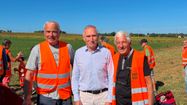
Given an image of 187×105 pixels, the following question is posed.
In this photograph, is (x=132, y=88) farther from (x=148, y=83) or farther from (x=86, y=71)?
(x=86, y=71)

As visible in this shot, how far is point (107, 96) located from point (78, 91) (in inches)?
16.8

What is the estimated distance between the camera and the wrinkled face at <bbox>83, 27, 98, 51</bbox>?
15.5 ft

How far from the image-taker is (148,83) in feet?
16.0

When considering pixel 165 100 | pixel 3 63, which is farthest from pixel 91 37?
pixel 3 63

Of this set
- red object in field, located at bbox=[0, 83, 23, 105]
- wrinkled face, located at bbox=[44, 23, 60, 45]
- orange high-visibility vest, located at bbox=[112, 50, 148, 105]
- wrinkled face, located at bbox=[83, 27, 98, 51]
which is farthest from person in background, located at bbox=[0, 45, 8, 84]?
red object in field, located at bbox=[0, 83, 23, 105]

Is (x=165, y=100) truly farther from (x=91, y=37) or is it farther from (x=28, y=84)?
(x=28, y=84)

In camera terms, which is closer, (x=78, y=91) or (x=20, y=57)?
(x=78, y=91)

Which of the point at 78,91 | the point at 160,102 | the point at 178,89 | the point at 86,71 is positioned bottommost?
Result: the point at 178,89

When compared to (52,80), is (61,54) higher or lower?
higher

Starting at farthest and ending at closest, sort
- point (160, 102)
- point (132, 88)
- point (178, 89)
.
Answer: point (178, 89)
point (160, 102)
point (132, 88)

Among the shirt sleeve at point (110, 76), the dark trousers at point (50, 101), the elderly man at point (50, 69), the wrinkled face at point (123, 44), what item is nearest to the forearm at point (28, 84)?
the elderly man at point (50, 69)

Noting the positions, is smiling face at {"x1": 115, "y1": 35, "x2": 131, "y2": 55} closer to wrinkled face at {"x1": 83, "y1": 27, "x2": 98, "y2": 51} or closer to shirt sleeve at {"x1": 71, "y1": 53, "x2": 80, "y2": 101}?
wrinkled face at {"x1": 83, "y1": 27, "x2": 98, "y2": 51}

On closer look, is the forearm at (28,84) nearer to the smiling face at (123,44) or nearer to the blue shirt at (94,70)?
the blue shirt at (94,70)

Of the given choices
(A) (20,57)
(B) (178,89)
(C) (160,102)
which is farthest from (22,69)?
(C) (160,102)
